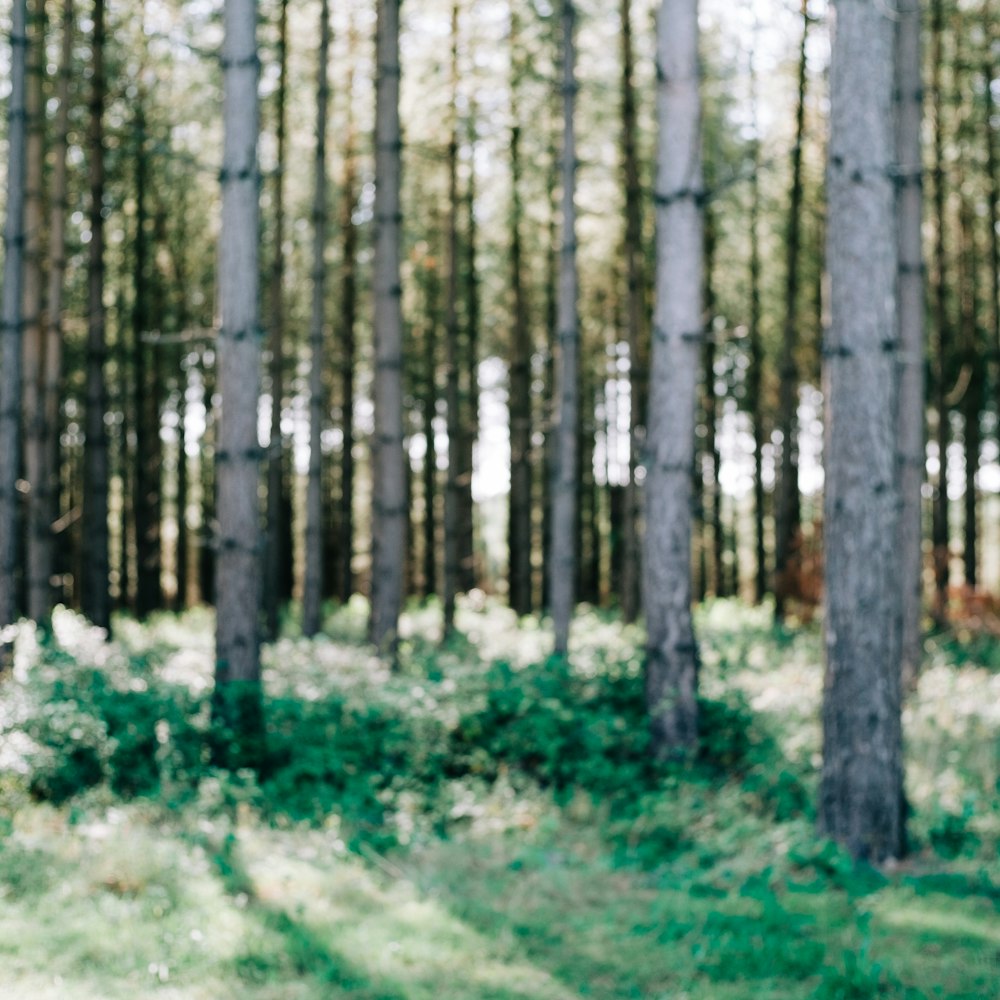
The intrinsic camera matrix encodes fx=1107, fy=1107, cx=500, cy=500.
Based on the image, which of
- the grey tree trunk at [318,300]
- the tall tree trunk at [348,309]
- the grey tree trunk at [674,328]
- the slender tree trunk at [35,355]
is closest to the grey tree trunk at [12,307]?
the slender tree trunk at [35,355]

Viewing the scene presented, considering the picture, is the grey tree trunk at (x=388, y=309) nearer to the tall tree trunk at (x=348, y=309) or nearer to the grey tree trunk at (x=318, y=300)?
the grey tree trunk at (x=318, y=300)

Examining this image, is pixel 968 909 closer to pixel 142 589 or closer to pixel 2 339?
pixel 2 339

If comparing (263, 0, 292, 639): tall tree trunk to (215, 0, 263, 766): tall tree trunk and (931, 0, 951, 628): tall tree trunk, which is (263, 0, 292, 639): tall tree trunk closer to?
(215, 0, 263, 766): tall tree trunk

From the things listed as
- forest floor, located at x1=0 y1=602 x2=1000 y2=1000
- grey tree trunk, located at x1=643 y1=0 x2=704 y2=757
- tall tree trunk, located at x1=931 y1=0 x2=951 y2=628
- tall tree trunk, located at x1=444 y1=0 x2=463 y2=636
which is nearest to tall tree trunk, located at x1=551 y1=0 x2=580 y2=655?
forest floor, located at x1=0 y1=602 x2=1000 y2=1000

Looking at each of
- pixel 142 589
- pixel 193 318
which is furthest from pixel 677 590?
pixel 193 318

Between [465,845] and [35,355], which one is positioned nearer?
[465,845]

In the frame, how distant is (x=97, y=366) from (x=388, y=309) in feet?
13.4

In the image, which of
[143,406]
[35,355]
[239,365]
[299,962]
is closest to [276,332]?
[35,355]

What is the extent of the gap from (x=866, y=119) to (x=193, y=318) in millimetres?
17433

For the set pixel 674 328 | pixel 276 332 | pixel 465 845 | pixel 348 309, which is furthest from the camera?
pixel 348 309

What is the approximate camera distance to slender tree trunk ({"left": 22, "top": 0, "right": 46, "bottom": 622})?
40.5 ft

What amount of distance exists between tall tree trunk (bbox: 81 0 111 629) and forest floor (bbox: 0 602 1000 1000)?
422 cm

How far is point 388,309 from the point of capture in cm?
1248

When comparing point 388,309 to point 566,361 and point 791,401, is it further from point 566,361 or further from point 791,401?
point 791,401
